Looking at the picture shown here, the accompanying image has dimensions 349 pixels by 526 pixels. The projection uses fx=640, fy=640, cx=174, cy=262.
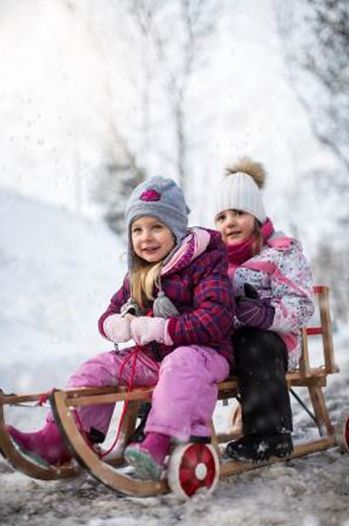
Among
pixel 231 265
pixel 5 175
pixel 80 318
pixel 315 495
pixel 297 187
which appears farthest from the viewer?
pixel 297 187

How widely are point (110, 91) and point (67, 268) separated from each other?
10.1 feet

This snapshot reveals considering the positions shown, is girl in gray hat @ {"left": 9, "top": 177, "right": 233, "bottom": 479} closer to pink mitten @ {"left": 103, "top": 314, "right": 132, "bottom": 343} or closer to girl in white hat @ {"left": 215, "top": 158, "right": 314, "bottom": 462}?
pink mitten @ {"left": 103, "top": 314, "right": 132, "bottom": 343}

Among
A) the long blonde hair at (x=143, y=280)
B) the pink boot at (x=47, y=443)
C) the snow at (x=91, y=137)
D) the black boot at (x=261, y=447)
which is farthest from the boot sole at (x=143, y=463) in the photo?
the snow at (x=91, y=137)

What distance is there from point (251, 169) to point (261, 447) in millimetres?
1335

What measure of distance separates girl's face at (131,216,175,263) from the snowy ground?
0.84m

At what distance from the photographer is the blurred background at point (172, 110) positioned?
8812 mm

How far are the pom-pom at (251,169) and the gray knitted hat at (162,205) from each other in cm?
67

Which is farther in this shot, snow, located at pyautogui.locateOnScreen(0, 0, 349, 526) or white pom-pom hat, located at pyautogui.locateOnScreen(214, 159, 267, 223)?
snow, located at pyautogui.locateOnScreen(0, 0, 349, 526)

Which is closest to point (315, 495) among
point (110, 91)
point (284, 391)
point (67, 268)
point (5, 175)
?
point (284, 391)

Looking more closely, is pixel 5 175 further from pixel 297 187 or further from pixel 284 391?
pixel 284 391

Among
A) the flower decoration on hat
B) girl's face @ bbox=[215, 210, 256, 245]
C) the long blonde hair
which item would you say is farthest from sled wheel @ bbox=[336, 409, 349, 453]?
the flower decoration on hat

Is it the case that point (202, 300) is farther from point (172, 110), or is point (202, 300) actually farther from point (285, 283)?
point (172, 110)

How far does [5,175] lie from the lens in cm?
893

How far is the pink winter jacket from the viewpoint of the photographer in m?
2.52
